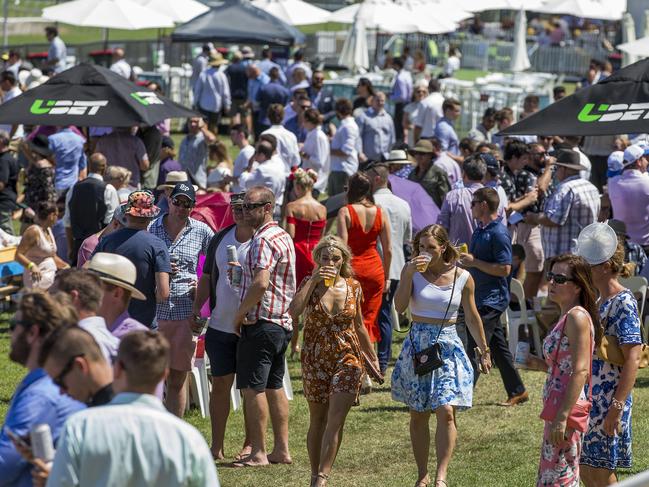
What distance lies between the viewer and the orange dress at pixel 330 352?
734 centimetres

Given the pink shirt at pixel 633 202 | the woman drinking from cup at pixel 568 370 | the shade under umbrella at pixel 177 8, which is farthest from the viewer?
the shade under umbrella at pixel 177 8

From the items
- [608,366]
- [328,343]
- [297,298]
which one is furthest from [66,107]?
[608,366]

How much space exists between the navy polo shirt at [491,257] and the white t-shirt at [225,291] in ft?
7.21

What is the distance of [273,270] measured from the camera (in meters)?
7.70

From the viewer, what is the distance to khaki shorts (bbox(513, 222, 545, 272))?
470 inches

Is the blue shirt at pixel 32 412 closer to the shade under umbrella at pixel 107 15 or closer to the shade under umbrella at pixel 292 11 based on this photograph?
the shade under umbrella at pixel 107 15

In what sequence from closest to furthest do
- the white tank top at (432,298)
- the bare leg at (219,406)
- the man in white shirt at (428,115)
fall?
the white tank top at (432,298) < the bare leg at (219,406) < the man in white shirt at (428,115)

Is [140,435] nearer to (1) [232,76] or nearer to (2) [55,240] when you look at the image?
(2) [55,240]

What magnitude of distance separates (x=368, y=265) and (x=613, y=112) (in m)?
2.36

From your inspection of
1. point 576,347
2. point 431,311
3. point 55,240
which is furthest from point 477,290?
point 55,240

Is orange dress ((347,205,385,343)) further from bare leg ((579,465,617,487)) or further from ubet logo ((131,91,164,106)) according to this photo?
bare leg ((579,465,617,487))

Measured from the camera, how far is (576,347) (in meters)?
5.73

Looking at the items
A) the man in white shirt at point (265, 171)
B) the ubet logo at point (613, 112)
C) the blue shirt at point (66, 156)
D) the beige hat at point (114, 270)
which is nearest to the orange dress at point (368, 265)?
the ubet logo at point (613, 112)

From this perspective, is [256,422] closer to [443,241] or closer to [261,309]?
[261,309]
